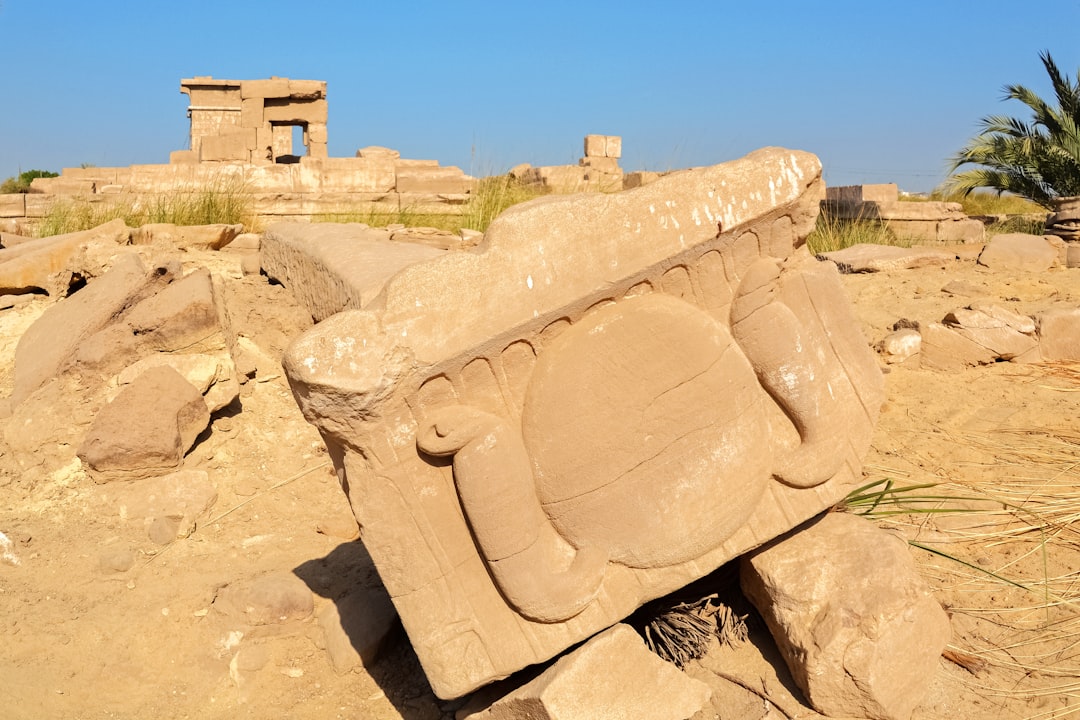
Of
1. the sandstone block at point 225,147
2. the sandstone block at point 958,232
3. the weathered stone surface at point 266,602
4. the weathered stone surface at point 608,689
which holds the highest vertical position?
the sandstone block at point 225,147

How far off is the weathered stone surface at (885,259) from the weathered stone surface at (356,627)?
5.11 metres

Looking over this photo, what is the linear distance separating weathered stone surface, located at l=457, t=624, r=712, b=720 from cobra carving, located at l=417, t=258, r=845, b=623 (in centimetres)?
13

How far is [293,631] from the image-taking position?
294cm

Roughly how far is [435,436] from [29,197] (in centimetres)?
977

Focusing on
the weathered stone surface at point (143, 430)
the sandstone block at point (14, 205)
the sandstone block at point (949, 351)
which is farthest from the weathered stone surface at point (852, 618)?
the sandstone block at point (14, 205)

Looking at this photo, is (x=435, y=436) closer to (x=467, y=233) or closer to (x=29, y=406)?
(x=29, y=406)

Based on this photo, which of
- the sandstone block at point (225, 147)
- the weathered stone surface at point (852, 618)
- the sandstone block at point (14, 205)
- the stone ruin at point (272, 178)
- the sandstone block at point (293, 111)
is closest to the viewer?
the weathered stone surface at point (852, 618)

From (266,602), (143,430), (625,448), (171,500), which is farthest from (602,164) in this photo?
(625,448)

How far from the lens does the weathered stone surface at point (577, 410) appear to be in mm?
2117

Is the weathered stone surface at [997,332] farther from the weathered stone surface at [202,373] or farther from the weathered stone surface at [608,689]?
the weathered stone surface at [202,373]

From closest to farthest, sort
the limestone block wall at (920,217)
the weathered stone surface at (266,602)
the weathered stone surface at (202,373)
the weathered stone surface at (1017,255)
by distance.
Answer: the weathered stone surface at (266,602)
the weathered stone surface at (202,373)
the weathered stone surface at (1017,255)
the limestone block wall at (920,217)

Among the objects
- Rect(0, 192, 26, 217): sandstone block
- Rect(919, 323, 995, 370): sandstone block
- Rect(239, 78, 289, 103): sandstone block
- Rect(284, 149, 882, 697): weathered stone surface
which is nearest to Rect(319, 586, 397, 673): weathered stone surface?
Rect(284, 149, 882, 697): weathered stone surface

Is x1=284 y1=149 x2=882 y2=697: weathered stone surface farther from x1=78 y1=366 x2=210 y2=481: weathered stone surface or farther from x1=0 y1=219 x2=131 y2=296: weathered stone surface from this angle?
x1=0 y1=219 x2=131 y2=296: weathered stone surface

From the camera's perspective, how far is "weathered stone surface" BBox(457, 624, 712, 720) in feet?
7.03
